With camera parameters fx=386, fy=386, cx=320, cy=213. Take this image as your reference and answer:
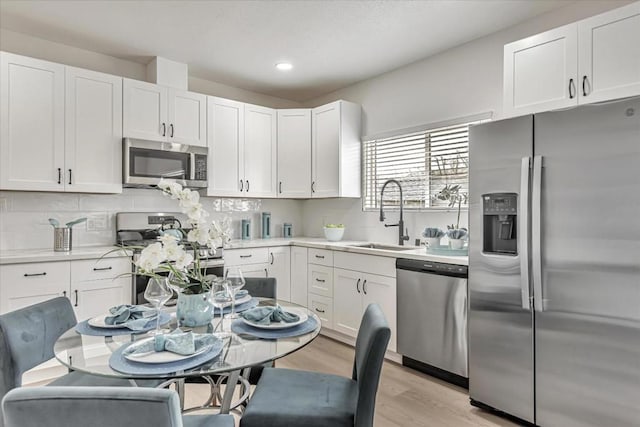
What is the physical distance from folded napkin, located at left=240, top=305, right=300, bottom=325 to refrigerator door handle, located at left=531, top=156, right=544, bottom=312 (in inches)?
53.3

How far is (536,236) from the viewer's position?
2113 mm

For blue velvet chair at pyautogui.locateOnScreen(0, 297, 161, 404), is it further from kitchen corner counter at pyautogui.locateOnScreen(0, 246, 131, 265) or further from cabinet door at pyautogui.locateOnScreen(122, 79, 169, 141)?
cabinet door at pyautogui.locateOnScreen(122, 79, 169, 141)

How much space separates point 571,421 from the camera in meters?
2.01

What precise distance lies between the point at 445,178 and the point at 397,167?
58 cm

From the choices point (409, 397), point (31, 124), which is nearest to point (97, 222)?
point (31, 124)

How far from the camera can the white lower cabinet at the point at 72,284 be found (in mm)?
2631

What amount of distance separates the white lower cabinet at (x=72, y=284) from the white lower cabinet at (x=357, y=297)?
179 centimetres

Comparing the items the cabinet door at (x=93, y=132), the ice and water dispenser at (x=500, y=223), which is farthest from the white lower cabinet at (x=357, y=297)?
the cabinet door at (x=93, y=132)

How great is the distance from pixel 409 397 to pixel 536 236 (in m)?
1.34

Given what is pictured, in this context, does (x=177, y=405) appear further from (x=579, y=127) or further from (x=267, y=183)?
(x=267, y=183)

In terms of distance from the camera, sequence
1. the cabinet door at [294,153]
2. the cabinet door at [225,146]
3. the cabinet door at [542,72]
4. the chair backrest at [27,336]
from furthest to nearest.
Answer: the cabinet door at [294,153]
the cabinet door at [225,146]
the cabinet door at [542,72]
the chair backrest at [27,336]

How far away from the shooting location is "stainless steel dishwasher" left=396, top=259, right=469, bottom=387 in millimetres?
2631

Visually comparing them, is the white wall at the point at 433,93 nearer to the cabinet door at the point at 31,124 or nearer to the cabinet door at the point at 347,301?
the cabinet door at the point at 347,301

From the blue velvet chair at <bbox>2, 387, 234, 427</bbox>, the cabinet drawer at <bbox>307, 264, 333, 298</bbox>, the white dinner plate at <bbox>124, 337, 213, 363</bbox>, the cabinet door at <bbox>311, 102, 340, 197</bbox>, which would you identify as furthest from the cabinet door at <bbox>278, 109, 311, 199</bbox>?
the blue velvet chair at <bbox>2, 387, 234, 427</bbox>
